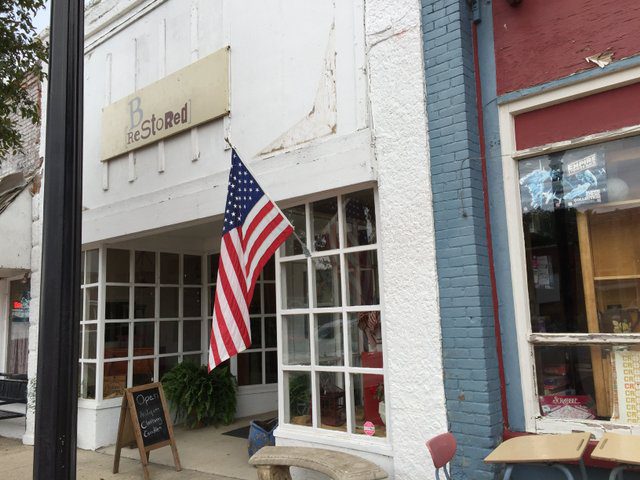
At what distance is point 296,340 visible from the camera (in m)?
5.65

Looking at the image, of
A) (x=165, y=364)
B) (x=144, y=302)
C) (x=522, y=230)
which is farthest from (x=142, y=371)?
(x=522, y=230)

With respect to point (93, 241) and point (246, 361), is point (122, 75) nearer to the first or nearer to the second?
point (93, 241)

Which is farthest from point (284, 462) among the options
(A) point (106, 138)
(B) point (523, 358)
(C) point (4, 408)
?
(C) point (4, 408)

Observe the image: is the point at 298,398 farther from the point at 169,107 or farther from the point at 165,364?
the point at 169,107

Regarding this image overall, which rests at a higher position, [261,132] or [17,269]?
[261,132]

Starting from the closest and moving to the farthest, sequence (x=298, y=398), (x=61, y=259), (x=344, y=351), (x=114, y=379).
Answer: (x=61, y=259), (x=344, y=351), (x=298, y=398), (x=114, y=379)

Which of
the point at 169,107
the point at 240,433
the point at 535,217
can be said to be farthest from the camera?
the point at 240,433

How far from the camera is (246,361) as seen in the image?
8.34 metres

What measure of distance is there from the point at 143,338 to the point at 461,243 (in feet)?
17.8

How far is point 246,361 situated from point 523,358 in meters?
4.93

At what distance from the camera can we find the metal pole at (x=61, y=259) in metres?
2.79

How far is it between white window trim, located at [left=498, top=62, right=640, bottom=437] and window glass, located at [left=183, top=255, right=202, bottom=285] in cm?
566

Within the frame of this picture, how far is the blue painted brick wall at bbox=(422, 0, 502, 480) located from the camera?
4.20 metres

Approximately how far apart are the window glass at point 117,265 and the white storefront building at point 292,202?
0.07 ft
